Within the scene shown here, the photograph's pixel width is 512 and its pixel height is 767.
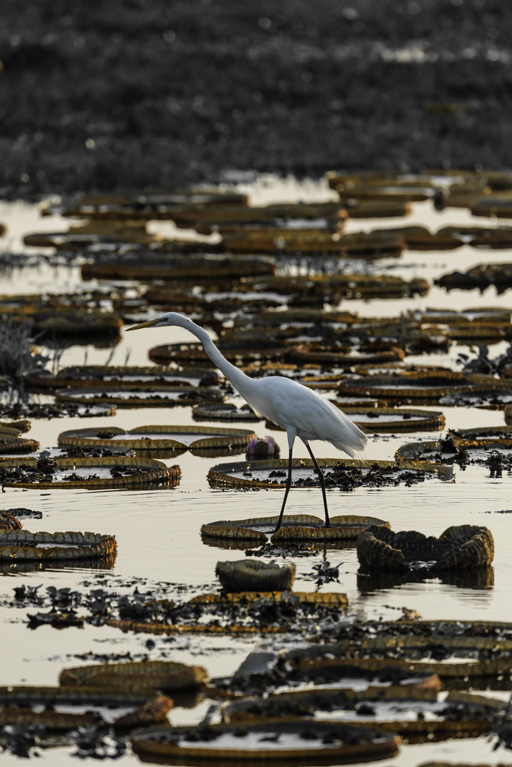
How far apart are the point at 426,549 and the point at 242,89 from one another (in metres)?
47.6

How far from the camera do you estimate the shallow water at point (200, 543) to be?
8328 millimetres

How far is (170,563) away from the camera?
10188 millimetres

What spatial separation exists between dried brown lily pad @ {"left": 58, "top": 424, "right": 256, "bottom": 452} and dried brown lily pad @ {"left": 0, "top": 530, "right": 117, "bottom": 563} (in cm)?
290

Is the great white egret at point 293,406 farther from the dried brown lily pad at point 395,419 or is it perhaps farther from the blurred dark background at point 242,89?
the blurred dark background at point 242,89

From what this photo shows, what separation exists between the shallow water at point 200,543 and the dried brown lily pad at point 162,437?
161 millimetres

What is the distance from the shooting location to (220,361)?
11.0m

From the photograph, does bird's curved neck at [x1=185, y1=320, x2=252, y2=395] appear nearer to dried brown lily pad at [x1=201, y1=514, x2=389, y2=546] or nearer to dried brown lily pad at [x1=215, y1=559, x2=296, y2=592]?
dried brown lily pad at [x1=201, y1=514, x2=389, y2=546]

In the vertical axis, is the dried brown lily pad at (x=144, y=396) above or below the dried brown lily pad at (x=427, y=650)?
above

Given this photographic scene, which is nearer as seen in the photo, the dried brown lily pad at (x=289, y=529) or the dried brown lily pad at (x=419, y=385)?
the dried brown lily pad at (x=289, y=529)

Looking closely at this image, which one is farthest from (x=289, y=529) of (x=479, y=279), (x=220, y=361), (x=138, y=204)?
(x=138, y=204)

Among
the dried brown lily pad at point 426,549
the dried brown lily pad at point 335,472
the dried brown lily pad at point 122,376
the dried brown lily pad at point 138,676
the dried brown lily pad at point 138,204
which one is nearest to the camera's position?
the dried brown lily pad at point 138,676

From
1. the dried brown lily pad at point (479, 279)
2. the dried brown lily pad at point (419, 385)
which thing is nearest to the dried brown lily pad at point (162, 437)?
the dried brown lily pad at point (419, 385)

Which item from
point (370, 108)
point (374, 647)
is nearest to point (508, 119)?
point (370, 108)

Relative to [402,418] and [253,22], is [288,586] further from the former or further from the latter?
[253,22]
